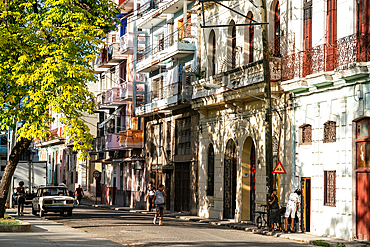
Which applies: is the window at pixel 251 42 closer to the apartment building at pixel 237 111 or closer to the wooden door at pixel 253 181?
the apartment building at pixel 237 111

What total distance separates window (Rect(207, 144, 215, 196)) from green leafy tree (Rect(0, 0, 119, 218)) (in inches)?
455

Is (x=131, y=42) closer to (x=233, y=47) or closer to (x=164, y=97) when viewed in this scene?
(x=164, y=97)

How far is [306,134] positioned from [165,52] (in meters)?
15.7


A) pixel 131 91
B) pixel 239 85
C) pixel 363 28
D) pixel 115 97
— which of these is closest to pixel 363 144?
pixel 363 28

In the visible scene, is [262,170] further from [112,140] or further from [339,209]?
[112,140]

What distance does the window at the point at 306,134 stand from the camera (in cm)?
2394

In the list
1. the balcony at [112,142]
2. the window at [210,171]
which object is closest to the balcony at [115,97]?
the balcony at [112,142]

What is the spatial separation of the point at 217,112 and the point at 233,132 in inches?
100

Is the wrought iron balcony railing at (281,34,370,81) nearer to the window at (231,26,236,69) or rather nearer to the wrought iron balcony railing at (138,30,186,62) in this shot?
the window at (231,26,236,69)

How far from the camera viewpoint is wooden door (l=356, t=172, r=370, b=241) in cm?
1956

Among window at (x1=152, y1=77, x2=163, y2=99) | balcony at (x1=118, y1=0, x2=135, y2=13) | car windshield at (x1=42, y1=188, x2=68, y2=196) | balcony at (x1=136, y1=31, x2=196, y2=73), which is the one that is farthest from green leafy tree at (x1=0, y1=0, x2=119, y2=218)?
balcony at (x1=118, y1=0, x2=135, y2=13)

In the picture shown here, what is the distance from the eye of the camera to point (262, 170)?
27422 mm

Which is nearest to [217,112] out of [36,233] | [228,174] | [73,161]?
[228,174]

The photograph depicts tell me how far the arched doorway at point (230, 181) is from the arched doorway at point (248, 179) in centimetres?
157
